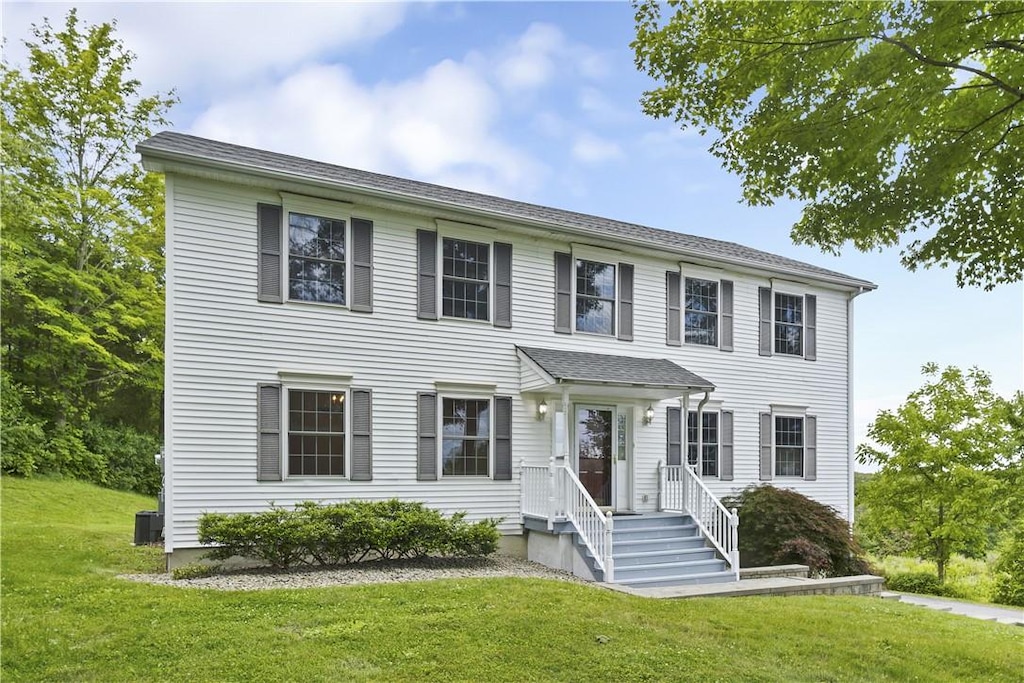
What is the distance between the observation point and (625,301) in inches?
535

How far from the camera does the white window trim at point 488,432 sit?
38.0ft

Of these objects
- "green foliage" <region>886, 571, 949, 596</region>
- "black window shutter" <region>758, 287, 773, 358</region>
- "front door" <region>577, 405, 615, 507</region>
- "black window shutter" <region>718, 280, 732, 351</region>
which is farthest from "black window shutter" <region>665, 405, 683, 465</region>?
"green foliage" <region>886, 571, 949, 596</region>

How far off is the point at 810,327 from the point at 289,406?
37.0ft

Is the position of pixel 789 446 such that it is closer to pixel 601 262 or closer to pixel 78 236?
pixel 601 262

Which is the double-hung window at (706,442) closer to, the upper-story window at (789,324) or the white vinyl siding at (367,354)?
the white vinyl siding at (367,354)

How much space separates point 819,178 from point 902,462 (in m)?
9.65

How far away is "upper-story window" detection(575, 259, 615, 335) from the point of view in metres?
13.2

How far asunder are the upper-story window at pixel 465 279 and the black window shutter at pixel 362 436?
196 centimetres

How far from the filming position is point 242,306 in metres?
10.4

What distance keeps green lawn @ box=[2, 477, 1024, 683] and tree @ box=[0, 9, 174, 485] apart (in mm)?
12989

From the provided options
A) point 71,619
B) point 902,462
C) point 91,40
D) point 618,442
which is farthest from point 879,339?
point 91,40

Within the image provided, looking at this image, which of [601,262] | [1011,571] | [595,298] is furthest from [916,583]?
[601,262]

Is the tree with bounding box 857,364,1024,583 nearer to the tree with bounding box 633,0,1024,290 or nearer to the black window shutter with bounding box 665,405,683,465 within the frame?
the black window shutter with bounding box 665,405,683,465

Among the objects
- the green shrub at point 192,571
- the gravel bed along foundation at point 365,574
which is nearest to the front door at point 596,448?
the gravel bed along foundation at point 365,574
